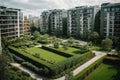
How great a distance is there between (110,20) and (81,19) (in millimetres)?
16434

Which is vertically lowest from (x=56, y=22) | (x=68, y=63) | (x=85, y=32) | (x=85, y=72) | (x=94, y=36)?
(x=85, y=72)

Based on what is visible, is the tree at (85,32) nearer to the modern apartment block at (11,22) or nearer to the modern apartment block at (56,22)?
the modern apartment block at (56,22)

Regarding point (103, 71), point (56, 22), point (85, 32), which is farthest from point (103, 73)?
point (56, 22)

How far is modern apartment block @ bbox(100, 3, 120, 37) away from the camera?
68.1m

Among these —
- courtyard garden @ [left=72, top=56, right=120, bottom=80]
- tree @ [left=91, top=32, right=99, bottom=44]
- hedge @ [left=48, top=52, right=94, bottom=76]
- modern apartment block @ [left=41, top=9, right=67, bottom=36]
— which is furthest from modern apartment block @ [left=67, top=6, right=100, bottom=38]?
courtyard garden @ [left=72, top=56, right=120, bottom=80]

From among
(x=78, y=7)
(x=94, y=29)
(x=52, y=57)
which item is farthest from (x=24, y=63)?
(x=78, y=7)

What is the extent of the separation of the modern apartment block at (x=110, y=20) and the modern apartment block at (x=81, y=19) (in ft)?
20.5

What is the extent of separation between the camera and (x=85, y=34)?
257 ft

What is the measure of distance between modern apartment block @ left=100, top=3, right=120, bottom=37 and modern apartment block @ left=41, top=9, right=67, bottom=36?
2803 centimetres

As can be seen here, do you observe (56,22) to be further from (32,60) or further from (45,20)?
(32,60)

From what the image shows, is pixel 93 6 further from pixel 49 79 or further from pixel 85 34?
pixel 49 79

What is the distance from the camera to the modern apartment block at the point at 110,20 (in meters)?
68.1

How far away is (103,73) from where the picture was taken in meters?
38.0

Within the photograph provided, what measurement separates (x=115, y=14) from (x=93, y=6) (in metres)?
12.8
